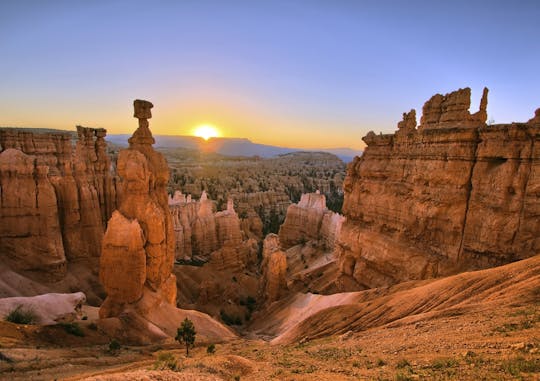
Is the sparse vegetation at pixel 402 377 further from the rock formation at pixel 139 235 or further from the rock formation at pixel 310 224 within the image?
the rock formation at pixel 310 224

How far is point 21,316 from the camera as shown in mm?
12047

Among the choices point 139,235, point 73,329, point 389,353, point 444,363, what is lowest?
point 73,329

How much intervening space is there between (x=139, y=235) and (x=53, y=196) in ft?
32.6

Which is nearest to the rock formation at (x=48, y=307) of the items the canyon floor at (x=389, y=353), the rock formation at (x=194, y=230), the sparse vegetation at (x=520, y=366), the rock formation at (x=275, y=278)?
the canyon floor at (x=389, y=353)

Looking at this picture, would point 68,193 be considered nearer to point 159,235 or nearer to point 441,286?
point 159,235

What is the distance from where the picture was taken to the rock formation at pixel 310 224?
37.3 m

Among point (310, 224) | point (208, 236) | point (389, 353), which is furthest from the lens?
point (310, 224)

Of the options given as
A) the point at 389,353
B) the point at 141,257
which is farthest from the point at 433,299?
the point at 141,257

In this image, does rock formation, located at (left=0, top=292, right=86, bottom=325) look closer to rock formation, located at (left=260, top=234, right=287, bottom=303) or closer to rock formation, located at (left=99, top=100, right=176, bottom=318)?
rock formation, located at (left=99, top=100, right=176, bottom=318)

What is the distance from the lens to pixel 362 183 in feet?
61.7

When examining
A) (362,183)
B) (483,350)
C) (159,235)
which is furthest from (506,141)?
(159,235)

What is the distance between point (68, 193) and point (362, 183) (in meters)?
19.3

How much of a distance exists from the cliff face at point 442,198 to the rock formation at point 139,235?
34.0 feet

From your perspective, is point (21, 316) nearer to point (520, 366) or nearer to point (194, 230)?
point (520, 366)
